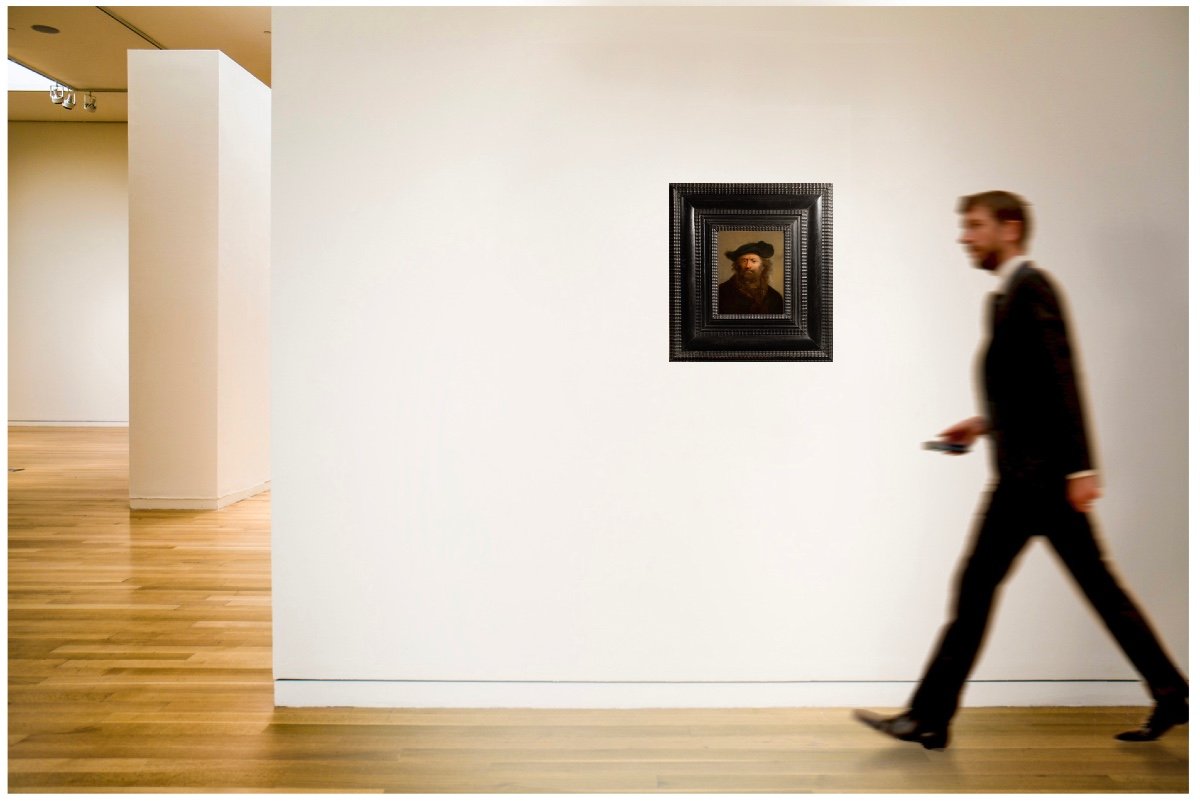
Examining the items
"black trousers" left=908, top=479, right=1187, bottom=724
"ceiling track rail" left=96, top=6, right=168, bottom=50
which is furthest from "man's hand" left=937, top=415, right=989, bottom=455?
"ceiling track rail" left=96, top=6, right=168, bottom=50

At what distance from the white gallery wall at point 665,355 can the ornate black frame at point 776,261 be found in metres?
0.05

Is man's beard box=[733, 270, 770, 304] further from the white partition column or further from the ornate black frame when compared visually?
the white partition column

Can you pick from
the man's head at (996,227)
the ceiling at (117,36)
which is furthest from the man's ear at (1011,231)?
the ceiling at (117,36)

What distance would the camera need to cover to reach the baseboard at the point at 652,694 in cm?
312

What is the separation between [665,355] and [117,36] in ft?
30.0

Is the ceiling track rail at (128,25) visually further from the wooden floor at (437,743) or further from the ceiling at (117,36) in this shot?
the wooden floor at (437,743)

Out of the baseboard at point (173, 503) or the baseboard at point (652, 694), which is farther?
the baseboard at point (173, 503)

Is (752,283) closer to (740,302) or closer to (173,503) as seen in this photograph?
(740,302)

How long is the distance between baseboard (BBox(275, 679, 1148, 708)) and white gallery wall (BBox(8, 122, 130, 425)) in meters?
13.0

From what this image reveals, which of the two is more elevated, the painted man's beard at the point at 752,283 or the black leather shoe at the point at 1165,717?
the painted man's beard at the point at 752,283

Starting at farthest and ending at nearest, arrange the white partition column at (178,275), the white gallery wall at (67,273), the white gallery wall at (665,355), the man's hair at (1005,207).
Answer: the white gallery wall at (67,273) → the white partition column at (178,275) → the white gallery wall at (665,355) → the man's hair at (1005,207)

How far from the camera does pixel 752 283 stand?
3.10m

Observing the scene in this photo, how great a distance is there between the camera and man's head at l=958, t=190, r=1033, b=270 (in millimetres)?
2666

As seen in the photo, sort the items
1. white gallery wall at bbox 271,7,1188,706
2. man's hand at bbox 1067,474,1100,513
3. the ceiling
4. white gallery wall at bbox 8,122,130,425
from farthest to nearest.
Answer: white gallery wall at bbox 8,122,130,425
the ceiling
white gallery wall at bbox 271,7,1188,706
man's hand at bbox 1067,474,1100,513
